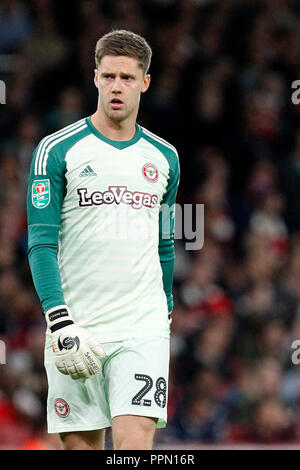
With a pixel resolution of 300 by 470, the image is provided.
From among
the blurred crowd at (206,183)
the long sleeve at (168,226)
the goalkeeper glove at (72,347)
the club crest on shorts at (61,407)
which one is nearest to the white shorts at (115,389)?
the club crest on shorts at (61,407)

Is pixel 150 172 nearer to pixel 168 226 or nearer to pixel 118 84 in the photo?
pixel 168 226

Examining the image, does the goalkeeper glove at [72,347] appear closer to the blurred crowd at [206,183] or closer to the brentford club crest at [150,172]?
the brentford club crest at [150,172]

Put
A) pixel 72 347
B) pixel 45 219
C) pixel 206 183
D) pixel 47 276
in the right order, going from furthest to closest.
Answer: pixel 206 183 → pixel 45 219 → pixel 47 276 → pixel 72 347

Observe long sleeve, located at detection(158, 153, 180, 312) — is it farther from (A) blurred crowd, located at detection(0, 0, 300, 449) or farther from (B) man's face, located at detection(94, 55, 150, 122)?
(A) blurred crowd, located at detection(0, 0, 300, 449)

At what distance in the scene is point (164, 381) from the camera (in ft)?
14.8

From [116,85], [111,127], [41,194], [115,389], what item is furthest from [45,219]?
→ [115,389]

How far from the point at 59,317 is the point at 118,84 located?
1.15 m

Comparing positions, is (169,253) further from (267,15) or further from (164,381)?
(267,15)

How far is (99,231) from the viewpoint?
4.54 m

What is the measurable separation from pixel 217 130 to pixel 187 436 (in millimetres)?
3947

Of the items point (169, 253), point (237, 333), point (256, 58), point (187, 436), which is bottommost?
point (187, 436)

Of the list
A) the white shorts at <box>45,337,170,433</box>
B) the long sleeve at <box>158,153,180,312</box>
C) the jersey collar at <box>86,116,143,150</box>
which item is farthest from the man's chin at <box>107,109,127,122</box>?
the white shorts at <box>45,337,170,433</box>

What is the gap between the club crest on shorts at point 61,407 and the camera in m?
4.55

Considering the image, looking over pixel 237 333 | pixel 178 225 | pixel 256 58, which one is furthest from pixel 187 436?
pixel 256 58
